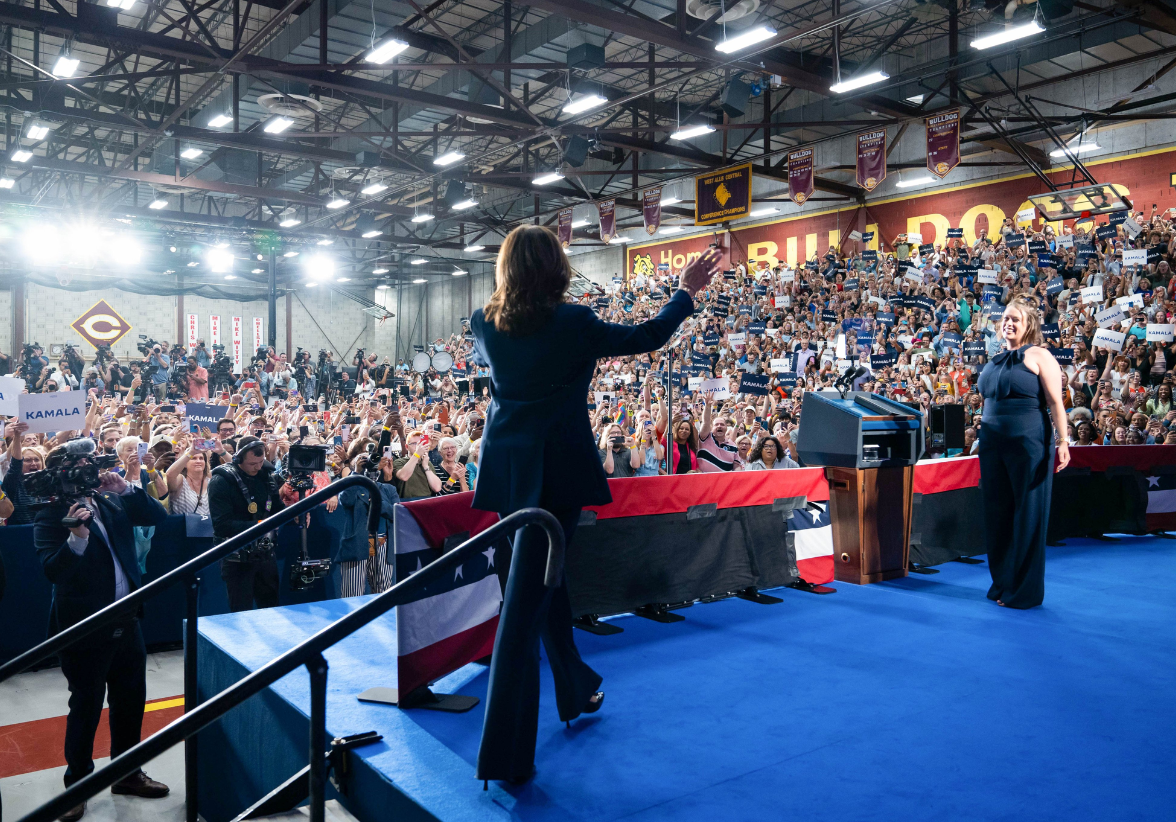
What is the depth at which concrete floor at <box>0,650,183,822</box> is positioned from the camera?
3559mm

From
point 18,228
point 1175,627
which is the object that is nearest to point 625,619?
point 1175,627

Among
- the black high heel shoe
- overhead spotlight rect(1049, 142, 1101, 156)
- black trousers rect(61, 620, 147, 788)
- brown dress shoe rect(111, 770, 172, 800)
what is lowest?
brown dress shoe rect(111, 770, 172, 800)

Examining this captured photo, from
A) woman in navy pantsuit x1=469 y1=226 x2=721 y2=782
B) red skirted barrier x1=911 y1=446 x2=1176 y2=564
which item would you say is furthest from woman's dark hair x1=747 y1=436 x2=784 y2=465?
woman in navy pantsuit x1=469 y1=226 x2=721 y2=782

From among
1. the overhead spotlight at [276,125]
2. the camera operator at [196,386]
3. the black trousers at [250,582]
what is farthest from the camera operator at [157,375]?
the black trousers at [250,582]

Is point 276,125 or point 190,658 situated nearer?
point 190,658

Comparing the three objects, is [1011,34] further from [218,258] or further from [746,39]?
[218,258]

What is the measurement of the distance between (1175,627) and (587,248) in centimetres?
2697

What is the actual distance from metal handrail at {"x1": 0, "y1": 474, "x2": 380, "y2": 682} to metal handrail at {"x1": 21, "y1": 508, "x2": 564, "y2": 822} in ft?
3.06

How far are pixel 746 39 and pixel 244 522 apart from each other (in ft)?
27.9

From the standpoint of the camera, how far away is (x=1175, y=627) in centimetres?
397

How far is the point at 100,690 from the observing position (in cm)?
358

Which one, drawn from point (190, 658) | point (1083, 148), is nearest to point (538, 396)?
point (190, 658)

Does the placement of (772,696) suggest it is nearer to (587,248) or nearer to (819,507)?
(819,507)

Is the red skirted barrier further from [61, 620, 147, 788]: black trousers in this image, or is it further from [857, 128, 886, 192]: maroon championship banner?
[857, 128, 886, 192]: maroon championship banner
